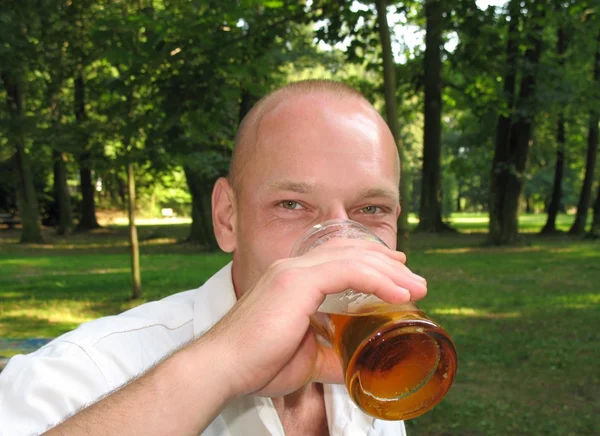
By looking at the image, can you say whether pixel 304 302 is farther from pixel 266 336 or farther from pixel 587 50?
pixel 587 50

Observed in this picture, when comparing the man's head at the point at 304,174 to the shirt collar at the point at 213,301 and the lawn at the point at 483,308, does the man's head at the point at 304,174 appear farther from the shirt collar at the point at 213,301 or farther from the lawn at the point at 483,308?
the lawn at the point at 483,308

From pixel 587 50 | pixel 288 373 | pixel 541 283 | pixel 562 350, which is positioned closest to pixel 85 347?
pixel 288 373

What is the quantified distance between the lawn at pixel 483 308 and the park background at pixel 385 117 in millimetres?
34

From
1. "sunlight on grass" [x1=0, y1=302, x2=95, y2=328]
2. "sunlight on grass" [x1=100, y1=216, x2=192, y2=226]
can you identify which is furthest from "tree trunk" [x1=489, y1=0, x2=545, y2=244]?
"sunlight on grass" [x1=100, y1=216, x2=192, y2=226]

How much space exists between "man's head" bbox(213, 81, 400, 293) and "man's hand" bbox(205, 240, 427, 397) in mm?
472

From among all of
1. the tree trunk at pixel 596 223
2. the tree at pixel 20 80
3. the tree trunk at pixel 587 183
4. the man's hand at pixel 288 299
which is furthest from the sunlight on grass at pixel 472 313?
the tree trunk at pixel 587 183

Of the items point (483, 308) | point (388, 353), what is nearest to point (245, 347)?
point (388, 353)

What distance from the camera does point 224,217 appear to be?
2207 millimetres

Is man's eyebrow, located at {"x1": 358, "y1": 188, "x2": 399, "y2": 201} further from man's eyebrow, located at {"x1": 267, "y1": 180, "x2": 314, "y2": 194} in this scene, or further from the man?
man's eyebrow, located at {"x1": 267, "y1": 180, "x2": 314, "y2": 194}

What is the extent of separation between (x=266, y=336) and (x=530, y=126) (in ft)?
64.4

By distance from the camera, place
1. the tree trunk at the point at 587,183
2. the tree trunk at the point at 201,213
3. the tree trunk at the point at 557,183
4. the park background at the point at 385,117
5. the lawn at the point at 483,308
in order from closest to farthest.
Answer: the park background at the point at 385,117, the lawn at the point at 483,308, the tree trunk at the point at 201,213, the tree trunk at the point at 587,183, the tree trunk at the point at 557,183

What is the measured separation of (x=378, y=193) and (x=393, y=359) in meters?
0.64

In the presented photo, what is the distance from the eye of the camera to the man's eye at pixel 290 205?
5.82 feet

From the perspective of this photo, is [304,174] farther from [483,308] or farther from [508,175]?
[508,175]
